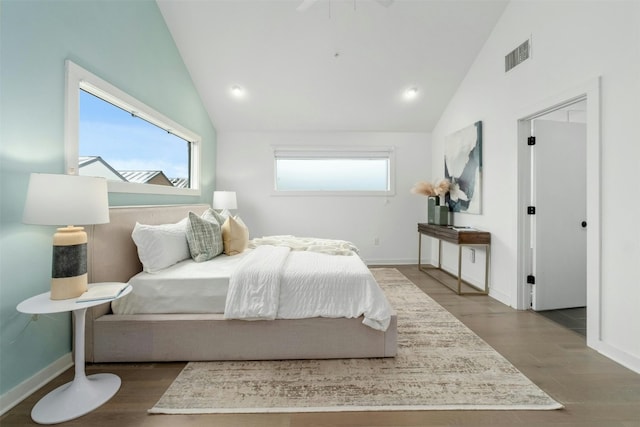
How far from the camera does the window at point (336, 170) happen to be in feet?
15.8

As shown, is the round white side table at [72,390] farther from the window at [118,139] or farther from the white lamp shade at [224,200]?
the white lamp shade at [224,200]

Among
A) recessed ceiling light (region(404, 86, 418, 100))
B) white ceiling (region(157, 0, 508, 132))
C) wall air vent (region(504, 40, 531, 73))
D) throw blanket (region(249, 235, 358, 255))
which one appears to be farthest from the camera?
recessed ceiling light (region(404, 86, 418, 100))

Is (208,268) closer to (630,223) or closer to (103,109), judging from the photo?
(103,109)

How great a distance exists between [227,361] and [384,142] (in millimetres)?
4050

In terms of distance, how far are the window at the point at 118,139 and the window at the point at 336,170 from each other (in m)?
1.64

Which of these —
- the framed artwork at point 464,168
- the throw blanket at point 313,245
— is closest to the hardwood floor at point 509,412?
the throw blanket at point 313,245

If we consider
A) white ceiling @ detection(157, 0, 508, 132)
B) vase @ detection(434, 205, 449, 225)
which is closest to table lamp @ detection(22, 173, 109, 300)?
white ceiling @ detection(157, 0, 508, 132)

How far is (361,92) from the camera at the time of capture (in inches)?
162

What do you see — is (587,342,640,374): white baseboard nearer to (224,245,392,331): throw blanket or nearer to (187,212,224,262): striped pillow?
(224,245,392,331): throw blanket

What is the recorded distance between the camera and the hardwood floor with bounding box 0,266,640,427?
1.42 metres

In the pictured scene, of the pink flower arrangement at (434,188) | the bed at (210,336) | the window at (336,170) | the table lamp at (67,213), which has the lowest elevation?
the bed at (210,336)

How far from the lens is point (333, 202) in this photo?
4.79 m

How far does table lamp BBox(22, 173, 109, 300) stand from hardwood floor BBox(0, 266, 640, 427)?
648mm

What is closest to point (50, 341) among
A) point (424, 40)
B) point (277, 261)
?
point (277, 261)
